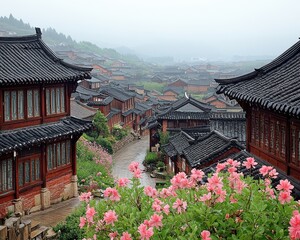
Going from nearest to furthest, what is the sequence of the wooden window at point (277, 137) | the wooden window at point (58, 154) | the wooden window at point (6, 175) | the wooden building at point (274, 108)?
the wooden building at point (274, 108)
the wooden window at point (277, 137)
the wooden window at point (6, 175)
the wooden window at point (58, 154)

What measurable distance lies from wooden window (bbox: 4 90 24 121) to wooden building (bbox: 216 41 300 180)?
11255 millimetres

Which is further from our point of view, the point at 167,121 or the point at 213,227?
the point at 167,121

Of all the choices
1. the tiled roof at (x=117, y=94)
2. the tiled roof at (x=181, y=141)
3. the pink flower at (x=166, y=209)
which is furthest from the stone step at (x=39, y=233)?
the tiled roof at (x=117, y=94)

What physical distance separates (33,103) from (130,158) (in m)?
28.3

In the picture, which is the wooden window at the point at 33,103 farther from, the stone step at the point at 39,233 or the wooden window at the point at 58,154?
the stone step at the point at 39,233

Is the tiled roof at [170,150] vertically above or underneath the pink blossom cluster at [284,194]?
underneath

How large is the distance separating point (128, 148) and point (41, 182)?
110 ft

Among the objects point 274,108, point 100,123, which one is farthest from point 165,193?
point 100,123

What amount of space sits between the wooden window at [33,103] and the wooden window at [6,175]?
111 inches

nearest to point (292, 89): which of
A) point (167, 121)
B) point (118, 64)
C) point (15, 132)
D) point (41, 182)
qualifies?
point (15, 132)

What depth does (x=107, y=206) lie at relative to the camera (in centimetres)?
812

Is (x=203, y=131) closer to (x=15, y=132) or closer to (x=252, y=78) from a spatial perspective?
(x=15, y=132)

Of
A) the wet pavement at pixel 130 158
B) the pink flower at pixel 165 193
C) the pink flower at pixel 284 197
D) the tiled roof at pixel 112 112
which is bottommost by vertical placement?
the wet pavement at pixel 130 158

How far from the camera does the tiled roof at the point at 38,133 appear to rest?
66.4 feet
